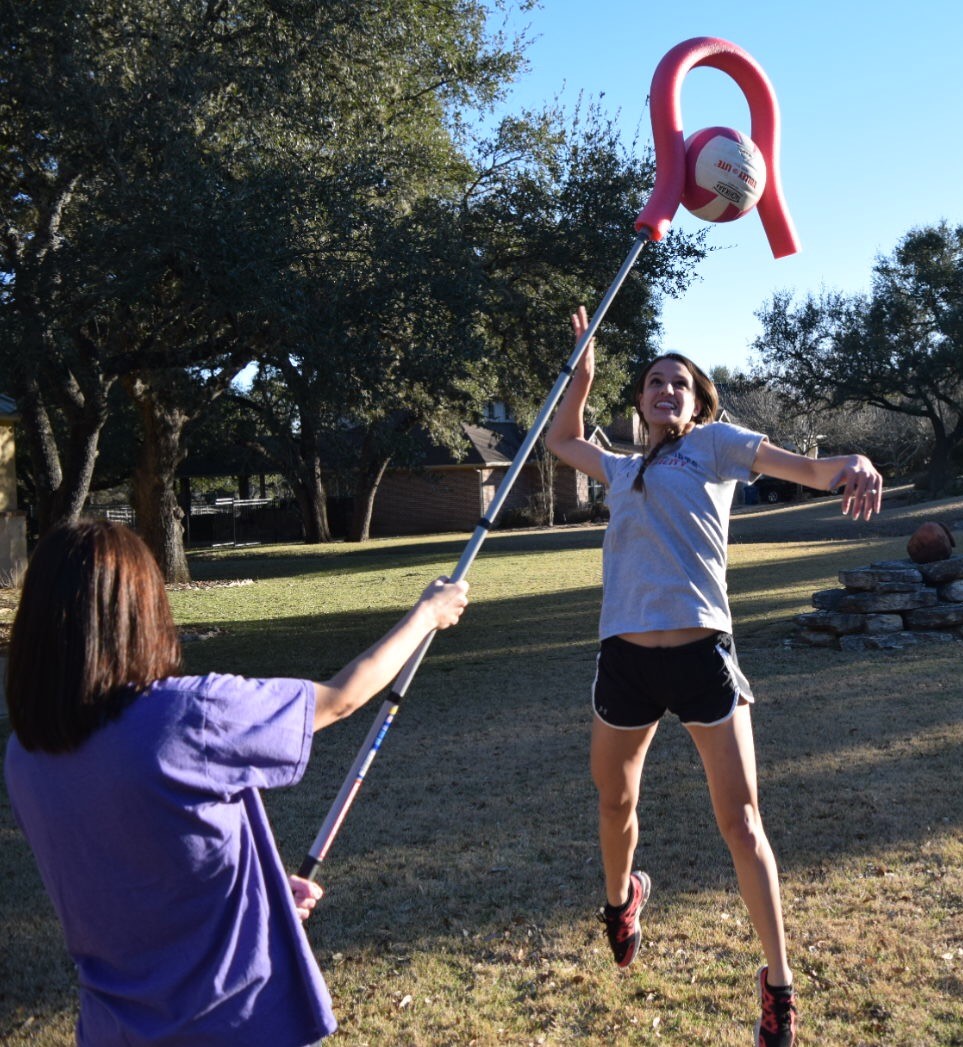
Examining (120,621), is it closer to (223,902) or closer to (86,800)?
(86,800)

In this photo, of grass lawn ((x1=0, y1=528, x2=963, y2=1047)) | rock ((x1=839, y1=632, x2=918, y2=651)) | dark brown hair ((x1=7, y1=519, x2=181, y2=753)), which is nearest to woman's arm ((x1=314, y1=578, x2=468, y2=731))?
dark brown hair ((x1=7, y1=519, x2=181, y2=753))

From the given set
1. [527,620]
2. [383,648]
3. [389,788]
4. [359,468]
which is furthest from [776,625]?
[359,468]

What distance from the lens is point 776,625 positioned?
11367mm

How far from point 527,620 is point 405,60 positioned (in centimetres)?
661

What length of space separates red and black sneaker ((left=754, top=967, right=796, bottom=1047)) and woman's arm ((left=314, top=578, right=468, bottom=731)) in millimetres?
1626

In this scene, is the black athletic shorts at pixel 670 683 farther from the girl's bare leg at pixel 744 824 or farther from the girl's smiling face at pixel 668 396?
the girl's smiling face at pixel 668 396

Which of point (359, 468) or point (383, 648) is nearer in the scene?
point (383, 648)

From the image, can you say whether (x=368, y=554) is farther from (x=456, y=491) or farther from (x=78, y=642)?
(x=78, y=642)

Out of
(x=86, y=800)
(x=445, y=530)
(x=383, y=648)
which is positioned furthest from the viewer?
(x=445, y=530)

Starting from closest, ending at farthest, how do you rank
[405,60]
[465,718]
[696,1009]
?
1. [696,1009]
2. [465,718]
3. [405,60]

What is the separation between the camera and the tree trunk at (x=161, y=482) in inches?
797

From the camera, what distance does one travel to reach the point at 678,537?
3.35m

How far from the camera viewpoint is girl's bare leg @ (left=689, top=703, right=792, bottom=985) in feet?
10.4

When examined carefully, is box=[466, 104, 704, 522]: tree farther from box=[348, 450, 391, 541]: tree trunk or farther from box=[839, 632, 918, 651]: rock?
box=[348, 450, 391, 541]: tree trunk
